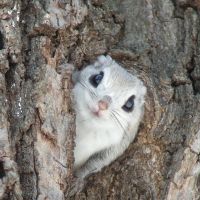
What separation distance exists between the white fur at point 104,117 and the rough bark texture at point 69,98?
0.09 metres

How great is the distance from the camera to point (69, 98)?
361 cm

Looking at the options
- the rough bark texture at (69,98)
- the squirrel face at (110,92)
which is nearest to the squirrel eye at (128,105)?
the squirrel face at (110,92)

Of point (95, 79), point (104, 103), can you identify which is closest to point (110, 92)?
point (95, 79)

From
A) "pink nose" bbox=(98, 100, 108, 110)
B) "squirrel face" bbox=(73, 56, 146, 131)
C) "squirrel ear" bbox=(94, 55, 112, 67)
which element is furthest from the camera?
"squirrel ear" bbox=(94, 55, 112, 67)

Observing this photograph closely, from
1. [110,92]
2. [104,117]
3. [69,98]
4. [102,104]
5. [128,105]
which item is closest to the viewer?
[69,98]

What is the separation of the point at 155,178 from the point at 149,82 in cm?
70

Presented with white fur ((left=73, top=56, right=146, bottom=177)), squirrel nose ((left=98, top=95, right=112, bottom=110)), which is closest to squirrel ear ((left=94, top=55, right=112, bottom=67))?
white fur ((left=73, top=56, right=146, bottom=177))

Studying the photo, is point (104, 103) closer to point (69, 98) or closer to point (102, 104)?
point (102, 104)

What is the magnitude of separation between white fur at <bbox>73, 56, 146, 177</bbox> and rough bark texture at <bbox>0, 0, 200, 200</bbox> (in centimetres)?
9

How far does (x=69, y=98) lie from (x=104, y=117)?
26.5 inches

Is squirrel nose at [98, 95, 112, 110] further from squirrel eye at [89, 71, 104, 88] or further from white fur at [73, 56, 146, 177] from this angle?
squirrel eye at [89, 71, 104, 88]

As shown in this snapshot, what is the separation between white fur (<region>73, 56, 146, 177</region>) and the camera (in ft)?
13.9

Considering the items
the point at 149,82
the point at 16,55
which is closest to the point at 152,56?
the point at 149,82

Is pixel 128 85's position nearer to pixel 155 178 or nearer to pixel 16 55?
pixel 155 178
